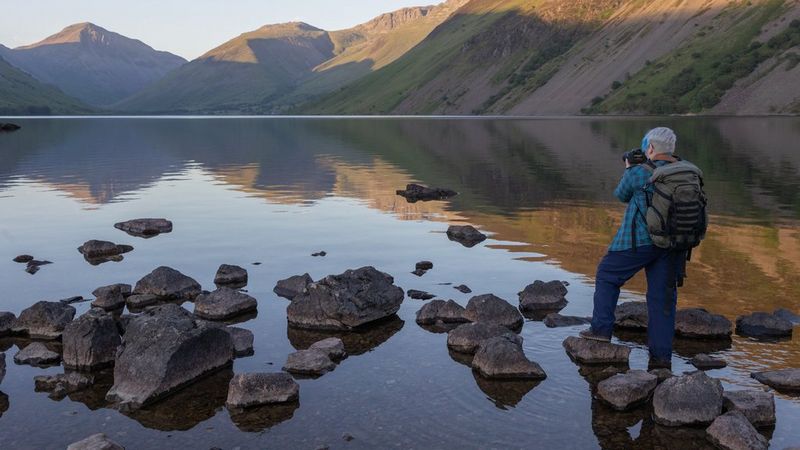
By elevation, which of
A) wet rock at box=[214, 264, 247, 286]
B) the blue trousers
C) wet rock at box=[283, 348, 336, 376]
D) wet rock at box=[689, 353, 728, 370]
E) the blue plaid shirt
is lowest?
wet rock at box=[214, 264, 247, 286]

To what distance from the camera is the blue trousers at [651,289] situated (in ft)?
44.9

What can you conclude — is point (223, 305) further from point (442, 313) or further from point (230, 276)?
point (442, 313)

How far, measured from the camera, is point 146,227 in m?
30.5

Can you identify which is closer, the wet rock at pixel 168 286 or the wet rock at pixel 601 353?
the wet rock at pixel 601 353

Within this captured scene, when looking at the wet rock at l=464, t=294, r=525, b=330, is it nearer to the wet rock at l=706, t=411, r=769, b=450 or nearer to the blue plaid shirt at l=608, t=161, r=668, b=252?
the blue plaid shirt at l=608, t=161, r=668, b=252

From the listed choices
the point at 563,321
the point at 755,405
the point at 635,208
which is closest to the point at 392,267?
the point at 563,321

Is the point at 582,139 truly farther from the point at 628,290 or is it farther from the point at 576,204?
the point at 628,290

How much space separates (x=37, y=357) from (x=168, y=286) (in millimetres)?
5181

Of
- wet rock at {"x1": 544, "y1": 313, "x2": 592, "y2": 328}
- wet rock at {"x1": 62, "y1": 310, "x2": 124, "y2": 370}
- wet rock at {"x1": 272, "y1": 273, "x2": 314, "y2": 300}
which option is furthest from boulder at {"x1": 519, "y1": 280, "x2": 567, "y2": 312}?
wet rock at {"x1": 62, "y1": 310, "x2": 124, "y2": 370}

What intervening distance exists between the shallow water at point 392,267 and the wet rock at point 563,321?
13.3 inches

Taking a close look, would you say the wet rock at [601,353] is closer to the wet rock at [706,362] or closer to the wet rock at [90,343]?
the wet rock at [706,362]

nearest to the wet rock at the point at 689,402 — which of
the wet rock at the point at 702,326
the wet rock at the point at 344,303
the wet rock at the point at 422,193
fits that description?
the wet rock at the point at 702,326

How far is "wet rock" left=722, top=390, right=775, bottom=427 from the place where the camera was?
37.2 ft

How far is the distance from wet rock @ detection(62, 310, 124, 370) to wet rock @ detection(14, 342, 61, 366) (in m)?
0.38
